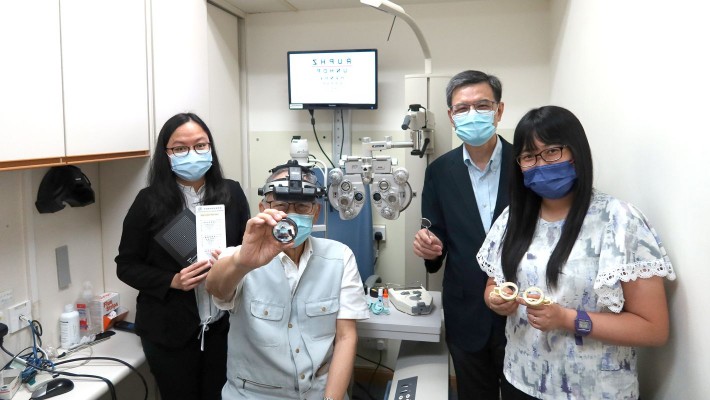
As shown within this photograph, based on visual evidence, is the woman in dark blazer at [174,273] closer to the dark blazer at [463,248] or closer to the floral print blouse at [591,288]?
the dark blazer at [463,248]

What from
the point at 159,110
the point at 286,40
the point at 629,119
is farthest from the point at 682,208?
the point at 286,40

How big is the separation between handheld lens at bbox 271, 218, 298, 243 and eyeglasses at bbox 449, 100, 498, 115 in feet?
2.55

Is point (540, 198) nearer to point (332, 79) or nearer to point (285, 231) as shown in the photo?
point (285, 231)

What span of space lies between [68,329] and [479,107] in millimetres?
1962

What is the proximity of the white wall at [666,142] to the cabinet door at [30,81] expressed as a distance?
1955 millimetres

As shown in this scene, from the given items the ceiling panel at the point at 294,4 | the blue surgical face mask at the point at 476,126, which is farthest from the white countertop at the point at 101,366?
the ceiling panel at the point at 294,4

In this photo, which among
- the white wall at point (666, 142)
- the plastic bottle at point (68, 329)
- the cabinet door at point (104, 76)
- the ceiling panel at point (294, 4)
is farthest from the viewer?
the ceiling panel at point (294, 4)

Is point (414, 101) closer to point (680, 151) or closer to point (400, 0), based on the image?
point (400, 0)

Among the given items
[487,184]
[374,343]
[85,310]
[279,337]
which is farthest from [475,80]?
[374,343]

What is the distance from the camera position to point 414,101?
90.9 inches

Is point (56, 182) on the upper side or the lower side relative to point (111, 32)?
lower

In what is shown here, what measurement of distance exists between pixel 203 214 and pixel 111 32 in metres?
0.98

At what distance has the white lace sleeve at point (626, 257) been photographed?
116cm

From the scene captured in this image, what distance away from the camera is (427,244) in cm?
170
